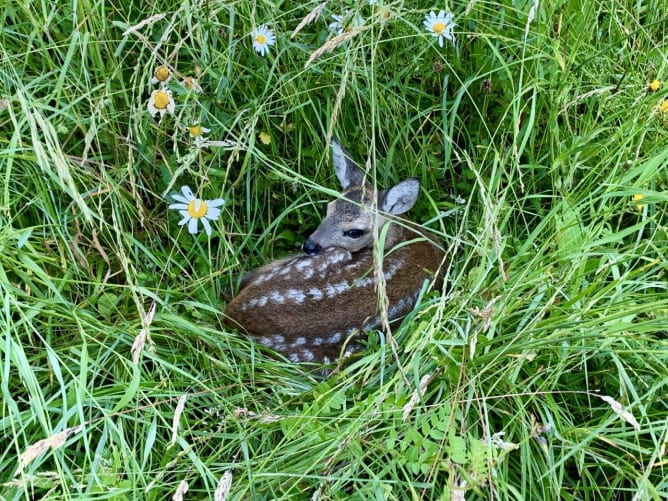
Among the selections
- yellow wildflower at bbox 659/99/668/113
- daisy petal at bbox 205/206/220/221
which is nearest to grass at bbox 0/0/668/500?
yellow wildflower at bbox 659/99/668/113

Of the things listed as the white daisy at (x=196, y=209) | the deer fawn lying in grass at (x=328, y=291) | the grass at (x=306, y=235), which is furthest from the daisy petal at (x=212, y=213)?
the deer fawn lying in grass at (x=328, y=291)

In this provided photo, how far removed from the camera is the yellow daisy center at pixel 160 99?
263 cm

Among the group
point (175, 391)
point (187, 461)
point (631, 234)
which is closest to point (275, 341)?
point (175, 391)

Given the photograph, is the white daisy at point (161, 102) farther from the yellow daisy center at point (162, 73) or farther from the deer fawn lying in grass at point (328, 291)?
the deer fawn lying in grass at point (328, 291)

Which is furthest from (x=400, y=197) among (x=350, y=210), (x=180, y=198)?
(x=180, y=198)

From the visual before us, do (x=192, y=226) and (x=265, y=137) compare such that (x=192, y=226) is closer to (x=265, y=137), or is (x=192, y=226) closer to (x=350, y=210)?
(x=265, y=137)

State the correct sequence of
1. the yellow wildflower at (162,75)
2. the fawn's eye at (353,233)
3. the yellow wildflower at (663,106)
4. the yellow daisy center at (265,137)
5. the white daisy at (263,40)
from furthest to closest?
the fawn's eye at (353,233) → the yellow daisy center at (265,137) → the white daisy at (263,40) → the yellow wildflower at (663,106) → the yellow wildflower at (162,75)

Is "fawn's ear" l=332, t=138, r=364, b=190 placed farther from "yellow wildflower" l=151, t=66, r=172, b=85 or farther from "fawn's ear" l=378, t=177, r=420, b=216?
"yellow wildflower" l=151, t=66, r=172, b=85

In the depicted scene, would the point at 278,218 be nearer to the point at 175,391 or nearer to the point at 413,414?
the point at 175,391

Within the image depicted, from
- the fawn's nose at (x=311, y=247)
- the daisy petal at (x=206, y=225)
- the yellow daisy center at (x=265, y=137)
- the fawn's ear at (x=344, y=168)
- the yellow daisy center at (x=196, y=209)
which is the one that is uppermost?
the yellow daisy center at (x=265, y=137)

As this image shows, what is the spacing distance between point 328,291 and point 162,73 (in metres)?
0.98

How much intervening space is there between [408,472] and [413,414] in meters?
0.17

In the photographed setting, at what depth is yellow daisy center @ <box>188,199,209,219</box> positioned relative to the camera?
2820 millimetres

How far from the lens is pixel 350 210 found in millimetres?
3338
